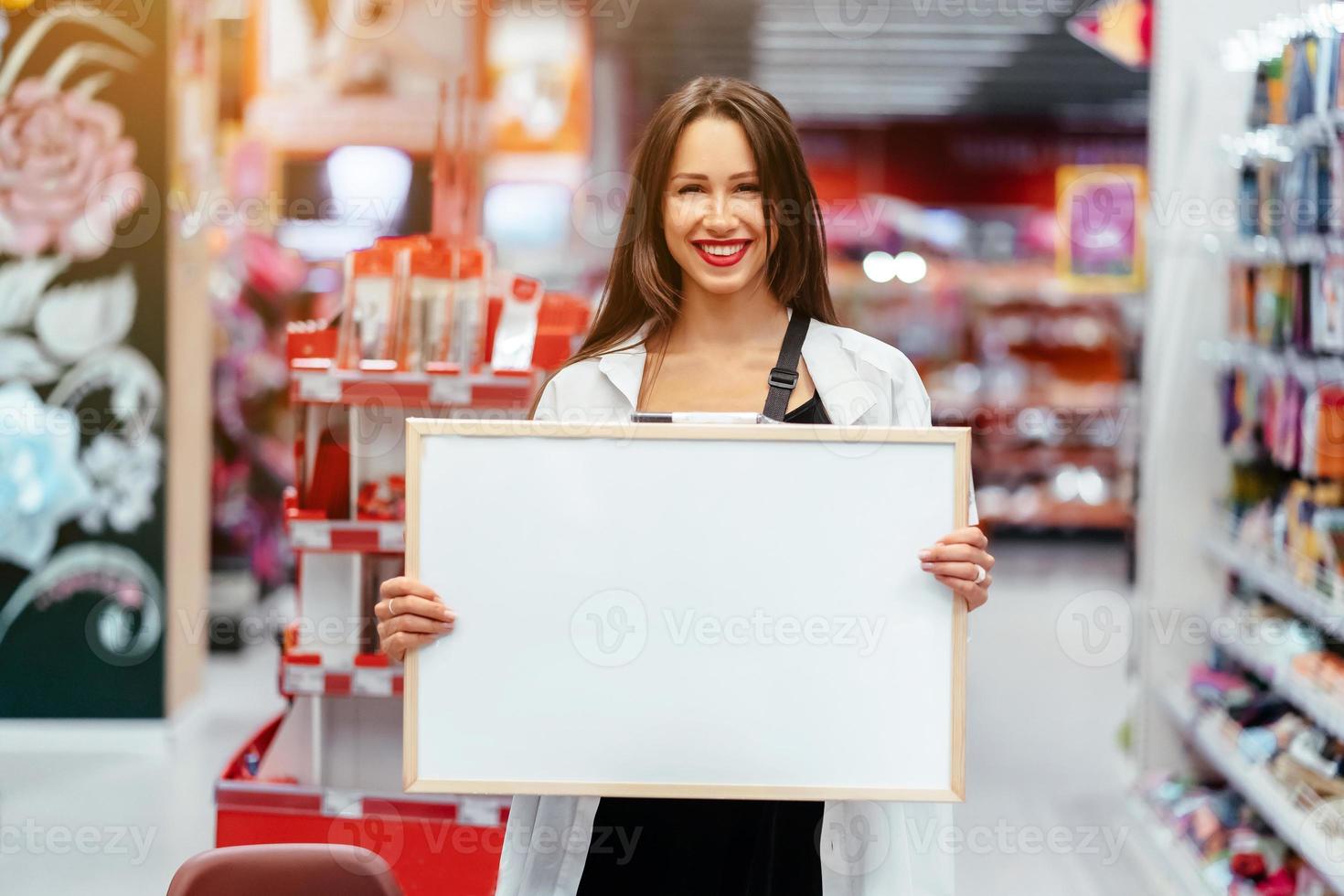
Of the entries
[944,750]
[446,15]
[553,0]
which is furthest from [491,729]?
[553,0]

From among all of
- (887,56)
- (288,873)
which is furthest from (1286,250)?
(887,56)

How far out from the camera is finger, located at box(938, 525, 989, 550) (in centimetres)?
192

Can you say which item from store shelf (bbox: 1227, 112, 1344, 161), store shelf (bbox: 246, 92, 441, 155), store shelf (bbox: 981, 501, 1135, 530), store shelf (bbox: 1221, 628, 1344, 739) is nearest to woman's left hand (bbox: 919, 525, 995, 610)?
store shelf (bbox: 1221, 628, 1344, 739)

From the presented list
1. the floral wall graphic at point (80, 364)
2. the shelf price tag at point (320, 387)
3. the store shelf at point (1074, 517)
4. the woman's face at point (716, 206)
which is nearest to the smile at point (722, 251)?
the woman's face at point (716, 206)

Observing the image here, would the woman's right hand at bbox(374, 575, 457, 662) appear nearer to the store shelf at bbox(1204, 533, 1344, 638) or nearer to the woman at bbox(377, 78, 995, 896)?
the woman at bbox(377, 78, 995, 896)

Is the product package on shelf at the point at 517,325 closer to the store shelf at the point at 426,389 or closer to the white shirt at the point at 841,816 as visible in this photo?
the store shelf at the point at 426,389

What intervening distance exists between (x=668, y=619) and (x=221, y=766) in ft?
13.5

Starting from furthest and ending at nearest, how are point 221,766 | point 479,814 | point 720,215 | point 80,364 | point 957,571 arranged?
point 80,364 → point 221,766 → point 479,814 → point 720,215 → point 957,571

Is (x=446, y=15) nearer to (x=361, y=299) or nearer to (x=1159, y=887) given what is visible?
(x=361, y=299)

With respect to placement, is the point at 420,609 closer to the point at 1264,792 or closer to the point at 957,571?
the point at 957,571

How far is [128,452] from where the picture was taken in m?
5.78

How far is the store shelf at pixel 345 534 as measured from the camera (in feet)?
10.1

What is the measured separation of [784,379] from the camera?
2092 mm

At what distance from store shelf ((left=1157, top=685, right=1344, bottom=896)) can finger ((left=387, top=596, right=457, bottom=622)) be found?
7.28ft
